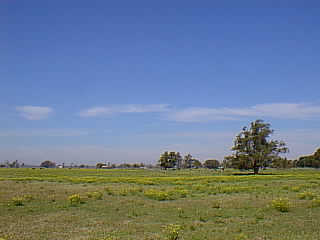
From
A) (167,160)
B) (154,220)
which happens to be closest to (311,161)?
(167,160)

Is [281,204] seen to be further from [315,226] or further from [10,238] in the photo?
[10,238]

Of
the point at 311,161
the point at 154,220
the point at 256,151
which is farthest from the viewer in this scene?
the point at 311,161

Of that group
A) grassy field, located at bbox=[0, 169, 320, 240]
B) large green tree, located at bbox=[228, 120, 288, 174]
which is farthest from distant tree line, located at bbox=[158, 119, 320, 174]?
grassy field, located at bbox=[0, 169, 320, 240]

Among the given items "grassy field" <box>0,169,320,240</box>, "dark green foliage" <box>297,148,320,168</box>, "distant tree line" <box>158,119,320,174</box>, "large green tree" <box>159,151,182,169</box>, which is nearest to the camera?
"grassy field" <box>0,169,320,240</box>

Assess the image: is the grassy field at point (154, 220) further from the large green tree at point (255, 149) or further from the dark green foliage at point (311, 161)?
the dark green foliage at point (311, 161)

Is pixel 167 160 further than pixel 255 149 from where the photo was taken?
Yes

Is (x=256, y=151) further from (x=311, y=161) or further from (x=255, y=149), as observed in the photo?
(x=311, y=161)

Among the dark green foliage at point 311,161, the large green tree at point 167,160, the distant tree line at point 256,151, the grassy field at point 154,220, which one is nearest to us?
the grassy field at point 154,220

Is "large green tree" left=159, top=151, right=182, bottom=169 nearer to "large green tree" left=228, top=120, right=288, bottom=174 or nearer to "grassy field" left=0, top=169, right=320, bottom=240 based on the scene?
"large green tree" left=228, top=120, right=288, bottom=174

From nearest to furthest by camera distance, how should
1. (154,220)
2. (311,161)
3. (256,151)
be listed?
(154,220) → (256,151) → (311,161)

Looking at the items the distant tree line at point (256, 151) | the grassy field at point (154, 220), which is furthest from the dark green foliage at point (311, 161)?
the grassy field at point (154, 220)

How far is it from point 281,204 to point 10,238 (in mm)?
14836

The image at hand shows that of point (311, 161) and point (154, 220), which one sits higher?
point (311, 161)

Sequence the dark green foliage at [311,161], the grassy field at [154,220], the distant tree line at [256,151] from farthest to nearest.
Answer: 1. the dark green foliage at [311,161]
2. the distant tree line at [256,151]
3. the grassy field at [154,220]
